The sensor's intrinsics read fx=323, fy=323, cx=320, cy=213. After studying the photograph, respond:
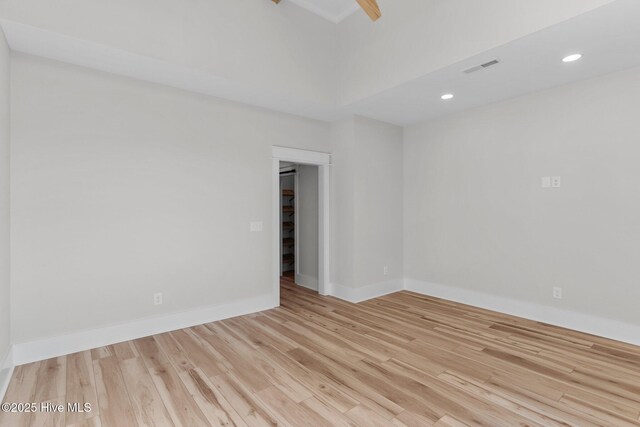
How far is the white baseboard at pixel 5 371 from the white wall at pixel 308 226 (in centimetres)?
373

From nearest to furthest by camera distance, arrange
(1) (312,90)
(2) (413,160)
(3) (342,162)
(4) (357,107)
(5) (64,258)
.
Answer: (5) (64,258)
(1) (312,90)
(4) (357,107)
(3) (342,162)
(2) (413,160)

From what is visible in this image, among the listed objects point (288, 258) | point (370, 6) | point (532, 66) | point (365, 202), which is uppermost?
point (370, 6)

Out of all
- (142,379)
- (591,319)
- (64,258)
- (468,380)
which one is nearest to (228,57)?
(64,258)

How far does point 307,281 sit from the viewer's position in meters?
5.65

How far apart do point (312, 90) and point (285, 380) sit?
10.7 feet

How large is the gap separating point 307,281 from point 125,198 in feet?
10.6

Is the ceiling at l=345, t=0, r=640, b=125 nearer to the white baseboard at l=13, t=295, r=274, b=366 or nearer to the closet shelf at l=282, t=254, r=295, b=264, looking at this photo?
the white baseboard at l=13, t=295, r=274, b=366

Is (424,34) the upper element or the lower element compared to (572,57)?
upper

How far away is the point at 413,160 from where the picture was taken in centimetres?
528

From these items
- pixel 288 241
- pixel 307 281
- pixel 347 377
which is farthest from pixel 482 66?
pixel 288 241

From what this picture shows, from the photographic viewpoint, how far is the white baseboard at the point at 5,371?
7.76 feet

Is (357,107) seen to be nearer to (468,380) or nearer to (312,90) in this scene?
(312,90)

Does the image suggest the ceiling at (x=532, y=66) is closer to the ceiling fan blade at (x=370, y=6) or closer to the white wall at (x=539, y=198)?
the white wall at (x=539, y=198)

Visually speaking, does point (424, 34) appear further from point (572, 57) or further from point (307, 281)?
point (307, 281)
